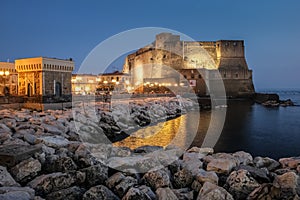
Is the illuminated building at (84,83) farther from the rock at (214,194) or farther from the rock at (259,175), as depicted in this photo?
the rock at (214,194)

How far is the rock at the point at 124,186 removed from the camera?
103 inches

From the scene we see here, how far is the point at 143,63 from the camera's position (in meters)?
33.0

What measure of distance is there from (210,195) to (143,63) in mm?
31184

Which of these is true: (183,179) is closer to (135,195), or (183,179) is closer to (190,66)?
(135,195)

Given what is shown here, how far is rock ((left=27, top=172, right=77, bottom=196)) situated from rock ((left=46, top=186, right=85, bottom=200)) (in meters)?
0.11

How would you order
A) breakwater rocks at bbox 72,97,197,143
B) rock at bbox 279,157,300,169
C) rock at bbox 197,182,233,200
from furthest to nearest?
breakwater rocks at bbox 72,97,197,143 < rock at bbox 279,157,300,169 < rock at bbox 197,182,233,200

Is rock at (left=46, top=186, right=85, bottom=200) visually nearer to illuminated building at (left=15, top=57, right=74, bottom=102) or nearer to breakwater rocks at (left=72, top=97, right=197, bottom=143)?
breakwater rocks at (left=72, top=97, right=197, bottom=143)

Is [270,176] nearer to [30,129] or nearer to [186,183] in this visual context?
[186,183]

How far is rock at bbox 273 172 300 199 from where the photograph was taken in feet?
8.02

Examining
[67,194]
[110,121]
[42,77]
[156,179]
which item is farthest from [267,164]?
[42,77]

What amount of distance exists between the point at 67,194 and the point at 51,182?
0.27 m

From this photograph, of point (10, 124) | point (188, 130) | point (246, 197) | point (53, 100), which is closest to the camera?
point (246, 197)

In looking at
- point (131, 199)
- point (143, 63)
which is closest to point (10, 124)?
point (131, 199)

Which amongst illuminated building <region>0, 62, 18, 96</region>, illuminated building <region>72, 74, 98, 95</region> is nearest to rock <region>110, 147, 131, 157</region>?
illuminated building <region>0, 62, 18, 96</region>
